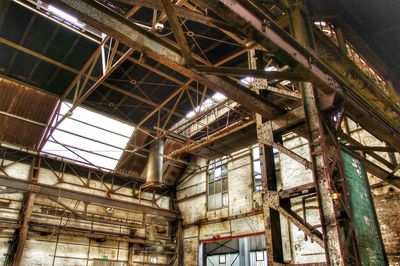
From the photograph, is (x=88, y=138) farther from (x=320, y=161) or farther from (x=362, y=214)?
(x=362, y=214)

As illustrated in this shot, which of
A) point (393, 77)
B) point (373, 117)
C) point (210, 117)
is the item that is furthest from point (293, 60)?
point (210, 117)

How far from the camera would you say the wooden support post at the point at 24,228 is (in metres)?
12.8

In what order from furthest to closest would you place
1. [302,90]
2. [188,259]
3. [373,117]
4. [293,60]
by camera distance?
[188,259], [373,117], [302,90], [293,60]

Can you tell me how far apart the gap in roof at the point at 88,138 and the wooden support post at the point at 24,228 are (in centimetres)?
280

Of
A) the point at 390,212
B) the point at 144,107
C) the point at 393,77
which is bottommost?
the point at 390,212

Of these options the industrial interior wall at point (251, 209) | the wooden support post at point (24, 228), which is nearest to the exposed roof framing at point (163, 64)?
the industrial interior wall at point (251, 209)

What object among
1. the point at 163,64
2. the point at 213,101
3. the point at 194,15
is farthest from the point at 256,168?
the point at 194,15

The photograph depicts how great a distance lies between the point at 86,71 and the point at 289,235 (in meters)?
11.0

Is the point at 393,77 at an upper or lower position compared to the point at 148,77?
lower

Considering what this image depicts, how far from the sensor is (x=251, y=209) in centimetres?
1559

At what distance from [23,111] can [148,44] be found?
1200 cm

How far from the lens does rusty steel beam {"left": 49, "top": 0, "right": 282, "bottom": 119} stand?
403 centimetres

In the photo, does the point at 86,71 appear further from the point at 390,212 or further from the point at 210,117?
the point at 390,212

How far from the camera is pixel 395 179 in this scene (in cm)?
850
